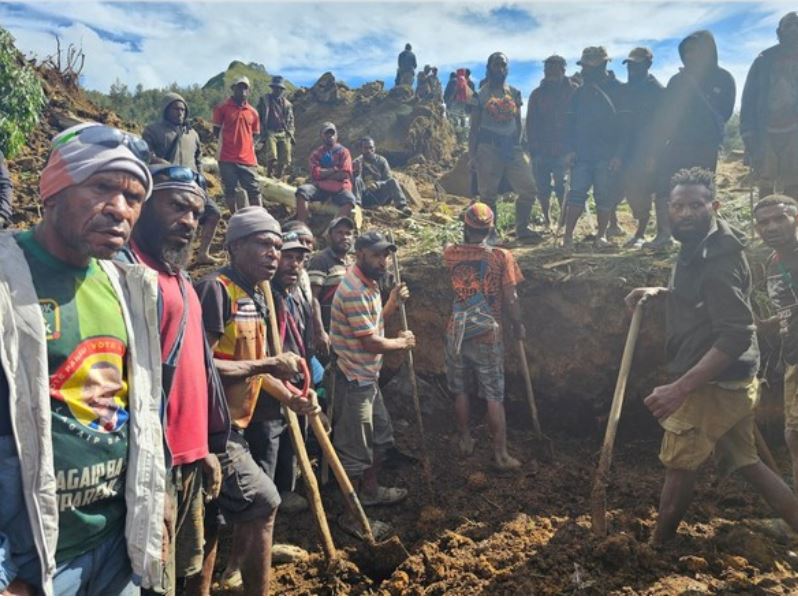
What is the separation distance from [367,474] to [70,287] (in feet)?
11.2

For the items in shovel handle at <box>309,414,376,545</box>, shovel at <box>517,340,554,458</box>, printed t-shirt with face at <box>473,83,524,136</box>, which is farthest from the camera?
printed t-shirt with face at <box>473,83,524,136</box>

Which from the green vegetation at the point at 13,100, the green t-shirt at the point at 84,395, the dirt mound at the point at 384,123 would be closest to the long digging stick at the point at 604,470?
the green t-shirt at the point at 84,395

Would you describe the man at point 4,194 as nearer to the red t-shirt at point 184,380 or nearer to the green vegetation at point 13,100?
the red t-shirt at point 184,380

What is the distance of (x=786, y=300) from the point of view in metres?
3.71

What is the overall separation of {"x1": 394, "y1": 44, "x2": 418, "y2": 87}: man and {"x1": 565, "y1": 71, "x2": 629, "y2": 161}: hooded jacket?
46.1ft

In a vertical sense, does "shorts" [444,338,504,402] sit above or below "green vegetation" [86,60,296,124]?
below

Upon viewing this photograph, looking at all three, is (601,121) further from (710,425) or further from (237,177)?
(237,177)

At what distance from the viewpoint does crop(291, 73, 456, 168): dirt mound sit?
1828 centimetres

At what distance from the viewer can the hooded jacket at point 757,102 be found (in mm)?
5772

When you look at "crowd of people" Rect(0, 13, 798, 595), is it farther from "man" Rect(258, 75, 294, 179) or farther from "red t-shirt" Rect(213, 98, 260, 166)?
"man" Rect(258, 75, 294, 179)

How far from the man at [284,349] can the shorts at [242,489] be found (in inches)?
18.2

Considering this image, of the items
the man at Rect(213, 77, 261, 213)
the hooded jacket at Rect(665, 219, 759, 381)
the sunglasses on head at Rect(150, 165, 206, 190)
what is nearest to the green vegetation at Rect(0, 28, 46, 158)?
the man at Rect(213, 77, 261, 213)

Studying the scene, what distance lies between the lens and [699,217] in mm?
3422

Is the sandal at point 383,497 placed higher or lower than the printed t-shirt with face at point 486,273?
lower
